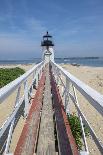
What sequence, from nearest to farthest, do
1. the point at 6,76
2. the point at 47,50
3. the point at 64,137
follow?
the point at 64,137 → the point at 6,76 → the point at 47,50

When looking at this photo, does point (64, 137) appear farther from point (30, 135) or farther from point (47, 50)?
point (47, 50)

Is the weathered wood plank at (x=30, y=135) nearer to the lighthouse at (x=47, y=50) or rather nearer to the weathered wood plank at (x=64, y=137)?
the weathered wood plank at (x=64, y=137)

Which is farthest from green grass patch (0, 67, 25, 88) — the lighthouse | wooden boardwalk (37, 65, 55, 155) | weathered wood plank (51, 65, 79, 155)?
the lighthouse

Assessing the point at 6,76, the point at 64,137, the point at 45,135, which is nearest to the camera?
the point at 64,137

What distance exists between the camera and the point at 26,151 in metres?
3.65

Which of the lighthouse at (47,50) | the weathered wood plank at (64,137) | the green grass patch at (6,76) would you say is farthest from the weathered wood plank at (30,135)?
the lighthouse at (47,50)

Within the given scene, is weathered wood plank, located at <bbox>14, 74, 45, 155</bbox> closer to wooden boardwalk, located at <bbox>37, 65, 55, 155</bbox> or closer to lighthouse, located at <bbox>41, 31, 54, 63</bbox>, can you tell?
wooden boardwalk, located at <bbox>37, 65, 55, 155</bbox>

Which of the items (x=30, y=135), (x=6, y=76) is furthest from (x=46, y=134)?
(x=6, y=76)

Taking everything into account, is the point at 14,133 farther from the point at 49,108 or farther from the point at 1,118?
the point at 1,118

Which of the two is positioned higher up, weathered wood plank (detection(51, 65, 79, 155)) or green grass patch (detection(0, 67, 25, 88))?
weathered wood plank (detection(51, 65, 79, 155))

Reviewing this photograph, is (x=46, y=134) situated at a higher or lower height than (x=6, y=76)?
higher

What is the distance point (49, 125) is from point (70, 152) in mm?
1272

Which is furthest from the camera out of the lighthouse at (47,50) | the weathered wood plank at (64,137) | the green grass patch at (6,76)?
the lighthouse at (47,50)

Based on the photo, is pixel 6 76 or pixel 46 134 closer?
pixel 46 134
